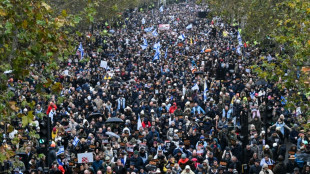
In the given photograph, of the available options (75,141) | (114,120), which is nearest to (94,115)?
(114,120)

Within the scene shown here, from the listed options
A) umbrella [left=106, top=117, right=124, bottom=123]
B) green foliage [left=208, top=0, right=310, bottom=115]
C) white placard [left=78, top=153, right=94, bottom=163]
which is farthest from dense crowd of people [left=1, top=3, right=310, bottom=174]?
green foliage [left=208, top=0, right=310, bottom=115]

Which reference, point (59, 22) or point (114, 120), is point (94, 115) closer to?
point (114, 120)

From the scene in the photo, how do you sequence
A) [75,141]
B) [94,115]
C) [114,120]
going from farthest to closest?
1. [94,115]
2. [114,120]
3. [75,141]

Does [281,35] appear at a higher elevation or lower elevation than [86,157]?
higher

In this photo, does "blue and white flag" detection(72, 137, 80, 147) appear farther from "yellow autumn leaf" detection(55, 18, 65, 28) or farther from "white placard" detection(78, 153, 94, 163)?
"yellow autumn leaf" detection(55, 18, 65, 28)

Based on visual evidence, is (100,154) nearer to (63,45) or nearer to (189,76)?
(63,45)

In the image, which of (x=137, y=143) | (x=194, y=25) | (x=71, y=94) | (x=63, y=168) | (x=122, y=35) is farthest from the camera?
(x=194, y=25)

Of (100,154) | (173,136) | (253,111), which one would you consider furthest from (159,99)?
(100,154)

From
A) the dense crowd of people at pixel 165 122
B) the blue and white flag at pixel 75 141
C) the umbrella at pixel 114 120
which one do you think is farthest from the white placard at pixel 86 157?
Answer: the umbrella at pixel 114 120

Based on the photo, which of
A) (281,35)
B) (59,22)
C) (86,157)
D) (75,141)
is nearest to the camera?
(59,22)
